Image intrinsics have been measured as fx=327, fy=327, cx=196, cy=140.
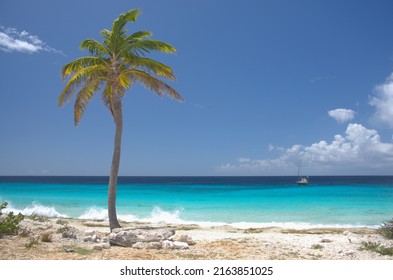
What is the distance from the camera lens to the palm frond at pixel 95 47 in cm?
1045

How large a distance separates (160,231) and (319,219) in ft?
49.3

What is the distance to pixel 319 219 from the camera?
21.0 metres

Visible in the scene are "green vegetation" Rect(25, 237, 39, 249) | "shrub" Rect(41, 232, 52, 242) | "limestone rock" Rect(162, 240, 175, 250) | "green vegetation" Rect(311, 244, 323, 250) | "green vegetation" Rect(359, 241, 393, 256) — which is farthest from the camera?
"green vegetation" Rect(311, 244, 323, 250)

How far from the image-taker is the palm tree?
10438mm

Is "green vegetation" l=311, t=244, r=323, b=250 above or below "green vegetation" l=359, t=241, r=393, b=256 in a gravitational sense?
below

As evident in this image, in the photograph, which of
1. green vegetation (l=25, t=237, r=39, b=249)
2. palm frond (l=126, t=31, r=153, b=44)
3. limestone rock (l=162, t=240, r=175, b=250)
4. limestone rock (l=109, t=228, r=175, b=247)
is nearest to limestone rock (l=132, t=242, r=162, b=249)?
limestone rock (l=162, t=240, r=175, b=250)

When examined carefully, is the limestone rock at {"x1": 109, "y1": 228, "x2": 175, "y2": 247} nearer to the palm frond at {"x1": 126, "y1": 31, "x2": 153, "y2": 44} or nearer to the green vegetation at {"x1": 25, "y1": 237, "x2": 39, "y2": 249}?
the green vegetation at {"x1": 25, "y1": 237, "x2": 39, "y2": 249}

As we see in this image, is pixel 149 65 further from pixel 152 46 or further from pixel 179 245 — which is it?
pixel 179 245

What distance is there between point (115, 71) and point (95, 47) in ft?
3.48

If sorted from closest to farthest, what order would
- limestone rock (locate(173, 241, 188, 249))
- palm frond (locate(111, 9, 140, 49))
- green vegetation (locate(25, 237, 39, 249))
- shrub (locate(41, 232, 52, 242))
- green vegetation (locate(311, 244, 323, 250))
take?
green vegetation (locate(25, 237, 39, 249)), limestone rock (locate(173, 241, 188, 249)), shrub (locate(41, 232, 52, 242)), green vegetation (locate(311, 244, 323, 250)), palm frond (locate(111, 9, 140, 49))

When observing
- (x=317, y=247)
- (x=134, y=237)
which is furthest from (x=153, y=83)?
(x=317, y=247)

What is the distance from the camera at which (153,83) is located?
10805 millimetres

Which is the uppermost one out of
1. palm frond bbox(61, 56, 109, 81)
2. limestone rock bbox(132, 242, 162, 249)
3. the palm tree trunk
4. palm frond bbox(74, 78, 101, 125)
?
palm frond bbox(61, 56, 109, 81)
